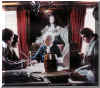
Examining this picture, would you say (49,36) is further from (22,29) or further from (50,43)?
(22,29)

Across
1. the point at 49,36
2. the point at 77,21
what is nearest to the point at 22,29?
the point at 49,36

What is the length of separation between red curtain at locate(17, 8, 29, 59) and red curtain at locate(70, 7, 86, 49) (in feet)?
3.30

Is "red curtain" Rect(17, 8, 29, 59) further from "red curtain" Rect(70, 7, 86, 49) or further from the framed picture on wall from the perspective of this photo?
"red curtain" Rect(70, 7, 86, 49)

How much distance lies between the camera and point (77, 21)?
4191mm

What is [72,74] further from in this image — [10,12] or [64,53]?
[10,12]

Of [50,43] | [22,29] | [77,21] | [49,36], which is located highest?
[77,21]

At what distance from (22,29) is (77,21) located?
47.9 inches

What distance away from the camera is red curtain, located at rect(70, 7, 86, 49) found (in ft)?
13.7

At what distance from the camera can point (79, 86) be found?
13.9 ft

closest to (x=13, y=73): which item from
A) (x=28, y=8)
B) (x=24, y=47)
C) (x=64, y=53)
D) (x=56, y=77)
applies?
(x=24, y=47)

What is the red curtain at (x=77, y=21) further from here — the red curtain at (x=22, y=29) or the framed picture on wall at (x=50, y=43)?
the red curtain at (x=22, y=29)

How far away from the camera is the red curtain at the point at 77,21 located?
419 cm

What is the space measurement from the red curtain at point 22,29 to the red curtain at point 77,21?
1007 mm

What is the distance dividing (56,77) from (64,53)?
557 mm
